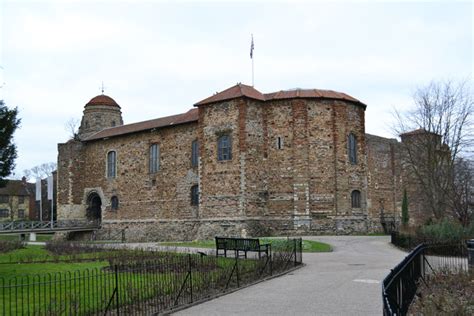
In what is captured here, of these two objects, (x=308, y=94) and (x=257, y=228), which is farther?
(x=308, y=94)

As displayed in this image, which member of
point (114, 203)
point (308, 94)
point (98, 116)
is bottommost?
point (114, 203)

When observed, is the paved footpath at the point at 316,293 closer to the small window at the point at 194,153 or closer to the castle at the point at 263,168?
the castle at the point at 263,168

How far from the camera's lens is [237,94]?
104ft

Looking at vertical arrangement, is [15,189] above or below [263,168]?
below

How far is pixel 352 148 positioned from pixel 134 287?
24722mm

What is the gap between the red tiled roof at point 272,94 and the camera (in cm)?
3203

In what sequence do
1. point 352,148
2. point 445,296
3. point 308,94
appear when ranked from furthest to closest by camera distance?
point 352,148 < point 308,94 < point 445,296

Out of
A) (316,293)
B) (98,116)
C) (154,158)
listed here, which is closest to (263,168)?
(154,158)

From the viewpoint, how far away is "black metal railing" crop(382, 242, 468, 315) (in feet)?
22.4

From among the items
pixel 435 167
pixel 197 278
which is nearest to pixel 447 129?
pixel 435 167

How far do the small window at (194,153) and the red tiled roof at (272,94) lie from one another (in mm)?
3650

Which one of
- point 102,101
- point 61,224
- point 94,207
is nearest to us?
point 61,224

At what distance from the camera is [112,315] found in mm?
9805

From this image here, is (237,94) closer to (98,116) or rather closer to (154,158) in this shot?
(154,158)
